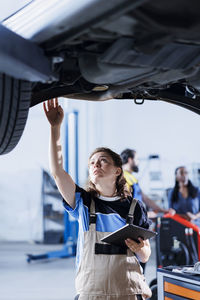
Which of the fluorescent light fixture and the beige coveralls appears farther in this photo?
the beige coveralls

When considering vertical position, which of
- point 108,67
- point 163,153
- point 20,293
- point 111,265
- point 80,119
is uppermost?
point 80,119

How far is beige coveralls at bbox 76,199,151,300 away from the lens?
209 centimetres

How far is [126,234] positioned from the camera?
210 cm

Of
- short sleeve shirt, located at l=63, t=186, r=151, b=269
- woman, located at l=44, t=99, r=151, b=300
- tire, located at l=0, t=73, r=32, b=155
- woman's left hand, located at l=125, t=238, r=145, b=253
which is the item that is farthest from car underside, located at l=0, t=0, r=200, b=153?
woman's left hand, located at l=125, t=238, r=145, b=253

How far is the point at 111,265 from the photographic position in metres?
2.12

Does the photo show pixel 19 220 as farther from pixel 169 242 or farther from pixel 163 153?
pixel 169 242

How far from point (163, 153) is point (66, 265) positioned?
4380 mm

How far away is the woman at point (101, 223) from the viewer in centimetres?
210

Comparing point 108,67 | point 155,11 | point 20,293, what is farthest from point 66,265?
point 155,11

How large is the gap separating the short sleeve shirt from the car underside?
621 mm

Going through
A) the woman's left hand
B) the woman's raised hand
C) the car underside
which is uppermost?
the car underside

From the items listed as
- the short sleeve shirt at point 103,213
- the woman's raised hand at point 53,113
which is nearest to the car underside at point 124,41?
the woman's raised hand at point 53,113

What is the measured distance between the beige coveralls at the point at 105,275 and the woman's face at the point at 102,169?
10.4 inches

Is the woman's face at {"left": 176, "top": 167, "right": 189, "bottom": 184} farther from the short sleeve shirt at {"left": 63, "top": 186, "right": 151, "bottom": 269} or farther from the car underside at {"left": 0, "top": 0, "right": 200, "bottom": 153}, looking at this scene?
the car underside at {"left": 0, "top": 0, "right": 200, "bottom": 153}
